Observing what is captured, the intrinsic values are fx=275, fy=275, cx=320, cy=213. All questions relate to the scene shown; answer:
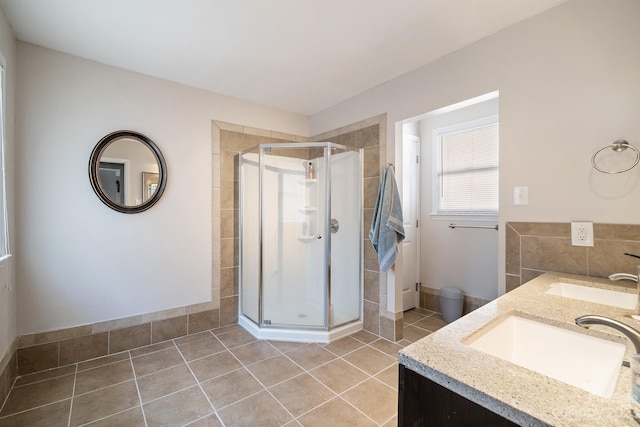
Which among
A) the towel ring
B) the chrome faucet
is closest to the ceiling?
the towel ring

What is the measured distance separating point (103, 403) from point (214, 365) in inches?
26.6

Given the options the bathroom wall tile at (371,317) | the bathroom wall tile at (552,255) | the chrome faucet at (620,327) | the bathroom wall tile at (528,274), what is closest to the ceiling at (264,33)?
the bathroom wall tile at (552,255)

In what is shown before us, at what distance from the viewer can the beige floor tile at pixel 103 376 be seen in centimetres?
188

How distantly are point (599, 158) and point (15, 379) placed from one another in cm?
393

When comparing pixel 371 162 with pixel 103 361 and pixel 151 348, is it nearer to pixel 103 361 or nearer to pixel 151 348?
pixel 151 348

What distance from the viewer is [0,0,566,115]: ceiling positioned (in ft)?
5.30

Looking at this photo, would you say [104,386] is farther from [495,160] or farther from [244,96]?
[495,160]

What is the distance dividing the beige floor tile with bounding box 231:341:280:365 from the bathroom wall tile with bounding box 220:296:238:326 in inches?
20.6

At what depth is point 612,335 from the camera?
83 cm

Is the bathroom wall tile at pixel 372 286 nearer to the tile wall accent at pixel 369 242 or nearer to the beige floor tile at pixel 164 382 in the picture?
the tile wall accent at pixel 369 242

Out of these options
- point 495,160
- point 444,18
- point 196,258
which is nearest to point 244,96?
→ point 196,258

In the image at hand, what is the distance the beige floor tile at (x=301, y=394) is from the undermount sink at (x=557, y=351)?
4.04 feet

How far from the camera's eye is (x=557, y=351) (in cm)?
89

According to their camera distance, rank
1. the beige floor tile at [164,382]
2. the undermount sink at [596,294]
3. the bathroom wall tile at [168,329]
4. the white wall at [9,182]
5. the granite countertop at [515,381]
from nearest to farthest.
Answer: the granite countertop at [515,381] → the undermount sink at [596,294] → the white wall at [9,182] → the beige floor tile at [164,382] → the bathroom wall tile at [168,329]
